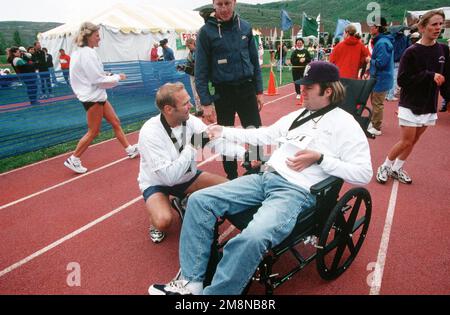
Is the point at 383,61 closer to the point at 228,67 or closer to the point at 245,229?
the point at 228,67

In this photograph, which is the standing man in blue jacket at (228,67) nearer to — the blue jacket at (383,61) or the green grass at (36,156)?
the blue jacket at (383,61)

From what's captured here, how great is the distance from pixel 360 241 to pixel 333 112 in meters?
1.14

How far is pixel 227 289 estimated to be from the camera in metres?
1.84

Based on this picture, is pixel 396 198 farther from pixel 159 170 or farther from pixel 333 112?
pixel 159 170

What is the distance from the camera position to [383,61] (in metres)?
5.47

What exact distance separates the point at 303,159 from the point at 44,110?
624cm

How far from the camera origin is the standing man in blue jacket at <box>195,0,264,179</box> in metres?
3.26

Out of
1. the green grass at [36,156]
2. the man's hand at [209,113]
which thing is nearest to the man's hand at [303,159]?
the man's hand at [209,113]

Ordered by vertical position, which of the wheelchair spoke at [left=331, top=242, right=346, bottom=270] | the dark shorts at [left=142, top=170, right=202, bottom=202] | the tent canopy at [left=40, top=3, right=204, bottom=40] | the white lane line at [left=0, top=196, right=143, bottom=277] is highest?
the tent canopy at [left=40, top=3, right=204, bottom=40]

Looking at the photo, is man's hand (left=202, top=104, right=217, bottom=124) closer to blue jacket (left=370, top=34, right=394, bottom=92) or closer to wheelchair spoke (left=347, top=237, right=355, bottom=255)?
wheelchair spoke (left=347, top=237, right=355, bottom=255)

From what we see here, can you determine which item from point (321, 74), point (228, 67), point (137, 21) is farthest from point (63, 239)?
point (137, 21)

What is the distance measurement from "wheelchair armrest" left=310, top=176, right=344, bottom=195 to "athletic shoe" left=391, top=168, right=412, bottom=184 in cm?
238

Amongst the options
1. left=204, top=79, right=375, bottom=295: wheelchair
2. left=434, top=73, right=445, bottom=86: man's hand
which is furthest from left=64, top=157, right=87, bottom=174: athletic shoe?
left=434, top=73, right=445, bottom=86: man's hand
